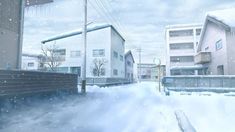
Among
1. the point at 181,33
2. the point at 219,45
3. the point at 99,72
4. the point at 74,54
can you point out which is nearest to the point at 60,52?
the point at 74,54

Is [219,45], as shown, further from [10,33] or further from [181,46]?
[181,46]

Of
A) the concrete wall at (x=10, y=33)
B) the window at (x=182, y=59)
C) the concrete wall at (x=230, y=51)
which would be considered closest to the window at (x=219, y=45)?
the concrete wall at (x=230, y=51)

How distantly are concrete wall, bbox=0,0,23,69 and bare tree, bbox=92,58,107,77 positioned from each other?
19025mm

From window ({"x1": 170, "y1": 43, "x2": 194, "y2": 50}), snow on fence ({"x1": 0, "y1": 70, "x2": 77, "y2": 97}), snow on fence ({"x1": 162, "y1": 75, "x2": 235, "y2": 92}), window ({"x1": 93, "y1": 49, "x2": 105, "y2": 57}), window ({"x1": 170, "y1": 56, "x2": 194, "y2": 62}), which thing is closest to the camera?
snow on fence ({"x1": 0, "y1": 70, "x2": 77, "y2": 97})

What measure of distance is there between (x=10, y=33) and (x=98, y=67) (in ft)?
65.2

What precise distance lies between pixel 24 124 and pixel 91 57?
2626 centimetres

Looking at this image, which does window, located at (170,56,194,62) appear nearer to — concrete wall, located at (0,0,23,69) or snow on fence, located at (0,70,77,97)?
snow on fence, located at (0,70,77,97)

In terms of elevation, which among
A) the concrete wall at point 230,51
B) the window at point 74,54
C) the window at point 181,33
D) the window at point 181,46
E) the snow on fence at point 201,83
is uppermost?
the window at point 181,33

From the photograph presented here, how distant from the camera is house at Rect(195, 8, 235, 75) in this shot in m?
17.1

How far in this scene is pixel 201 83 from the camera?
452 inches

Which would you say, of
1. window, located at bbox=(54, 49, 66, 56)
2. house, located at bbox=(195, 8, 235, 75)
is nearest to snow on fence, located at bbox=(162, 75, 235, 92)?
house, located at bbox=(195, 8, 235, 75)

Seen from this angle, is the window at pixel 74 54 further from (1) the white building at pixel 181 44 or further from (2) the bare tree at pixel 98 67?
(1) the white building at pixel 181 44

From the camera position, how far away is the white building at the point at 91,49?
31.0 meters

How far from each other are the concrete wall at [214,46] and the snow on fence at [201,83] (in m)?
7.45
